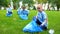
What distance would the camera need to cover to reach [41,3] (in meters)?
6.50

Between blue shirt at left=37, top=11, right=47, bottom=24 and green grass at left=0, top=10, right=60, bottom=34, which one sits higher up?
blue shirt at left=37, top=11, right=47, bottom=24

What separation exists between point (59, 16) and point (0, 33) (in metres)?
2.28

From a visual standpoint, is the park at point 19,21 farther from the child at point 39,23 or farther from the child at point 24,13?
the child at point 39,23

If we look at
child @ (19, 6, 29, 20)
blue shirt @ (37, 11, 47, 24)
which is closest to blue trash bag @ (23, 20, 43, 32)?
blue shirt @ (37, 11, 47, 24)

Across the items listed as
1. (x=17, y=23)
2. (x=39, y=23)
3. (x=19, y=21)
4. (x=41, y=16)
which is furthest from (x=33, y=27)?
(x=19, y=21)

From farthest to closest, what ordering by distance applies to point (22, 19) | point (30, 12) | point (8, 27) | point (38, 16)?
point (30, 12), point (22, 19), point (8, 27), point (38, 16)

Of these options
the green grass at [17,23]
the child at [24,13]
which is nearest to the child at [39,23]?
the green grass at [17,23]

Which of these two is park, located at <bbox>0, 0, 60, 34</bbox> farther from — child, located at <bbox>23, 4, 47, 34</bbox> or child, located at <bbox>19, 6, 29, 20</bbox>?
child, located at <bbox>23, 4, 47, 34</bbox>

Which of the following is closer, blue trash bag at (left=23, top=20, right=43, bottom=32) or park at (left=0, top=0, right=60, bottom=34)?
blue trash bag at (left=23, top=20, right=43, bottom=32)

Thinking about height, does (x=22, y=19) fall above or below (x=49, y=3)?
below

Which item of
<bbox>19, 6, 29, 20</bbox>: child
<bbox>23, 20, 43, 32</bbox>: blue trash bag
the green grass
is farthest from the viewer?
<bbox>19, 6, 29, 20</bbox>: child

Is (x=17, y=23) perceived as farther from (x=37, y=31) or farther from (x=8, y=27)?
(x=37, y=31)

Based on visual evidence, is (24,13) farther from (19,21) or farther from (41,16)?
(41,16)

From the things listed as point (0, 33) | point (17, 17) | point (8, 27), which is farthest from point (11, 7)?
point (0, 33)
